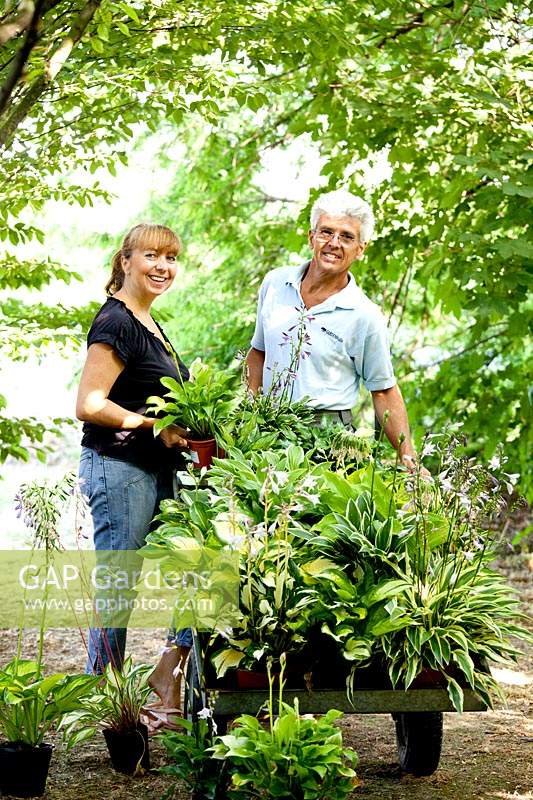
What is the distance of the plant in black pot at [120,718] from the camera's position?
11.0ft

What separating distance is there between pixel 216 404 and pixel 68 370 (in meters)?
11.4

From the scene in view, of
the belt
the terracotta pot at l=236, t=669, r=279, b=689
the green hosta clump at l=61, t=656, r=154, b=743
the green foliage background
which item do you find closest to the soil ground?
the green hosta clump at l=61, t=656, r=154, b=743

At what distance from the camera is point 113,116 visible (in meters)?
4.77

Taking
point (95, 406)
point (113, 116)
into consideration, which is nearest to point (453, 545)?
point (95, 406)

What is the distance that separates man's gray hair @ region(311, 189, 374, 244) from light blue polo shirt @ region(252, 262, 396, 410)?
9.4 inches

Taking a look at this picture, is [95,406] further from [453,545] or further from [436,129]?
[436,129]

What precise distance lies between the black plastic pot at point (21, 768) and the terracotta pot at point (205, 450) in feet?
3.34

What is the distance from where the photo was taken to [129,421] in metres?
3.40

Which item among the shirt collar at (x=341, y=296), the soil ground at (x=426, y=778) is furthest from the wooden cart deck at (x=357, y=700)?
the shirt collar at (x=341, y=296)

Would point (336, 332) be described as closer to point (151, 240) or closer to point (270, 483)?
point (151, 240)

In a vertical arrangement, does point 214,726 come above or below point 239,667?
below

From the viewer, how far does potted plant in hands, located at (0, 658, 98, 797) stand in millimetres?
3121

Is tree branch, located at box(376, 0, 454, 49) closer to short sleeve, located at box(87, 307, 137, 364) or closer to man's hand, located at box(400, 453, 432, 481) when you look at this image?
short sleeve, located at box(87, 307, 137, 364)

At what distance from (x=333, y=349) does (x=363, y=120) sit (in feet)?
8.93
